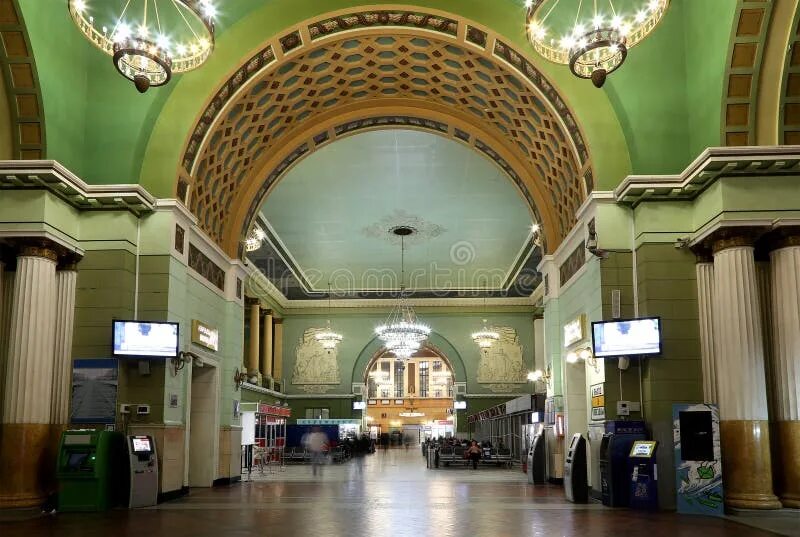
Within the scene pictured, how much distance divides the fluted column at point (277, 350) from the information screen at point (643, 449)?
20463 millimetres

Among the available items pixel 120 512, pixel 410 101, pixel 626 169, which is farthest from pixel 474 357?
pixel 120 512

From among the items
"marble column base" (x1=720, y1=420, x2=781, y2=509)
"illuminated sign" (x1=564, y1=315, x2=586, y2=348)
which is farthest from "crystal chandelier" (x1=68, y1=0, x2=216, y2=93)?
"marble column base" (x1=720, y1=420, x2=781, y2=509)

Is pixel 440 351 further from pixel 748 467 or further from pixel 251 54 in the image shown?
pixel 748 467

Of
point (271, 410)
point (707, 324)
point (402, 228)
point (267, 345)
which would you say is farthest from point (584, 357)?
point (267, 345)

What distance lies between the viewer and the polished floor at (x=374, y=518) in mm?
8430

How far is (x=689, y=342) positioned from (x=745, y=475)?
1979 millimetres

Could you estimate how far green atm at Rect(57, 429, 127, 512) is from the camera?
1034 centimetres

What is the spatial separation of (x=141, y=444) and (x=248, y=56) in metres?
6.27

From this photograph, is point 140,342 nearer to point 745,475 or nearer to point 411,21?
point 411,21

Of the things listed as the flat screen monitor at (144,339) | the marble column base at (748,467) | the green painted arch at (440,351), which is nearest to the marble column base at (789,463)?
the marble column base at (748,467)

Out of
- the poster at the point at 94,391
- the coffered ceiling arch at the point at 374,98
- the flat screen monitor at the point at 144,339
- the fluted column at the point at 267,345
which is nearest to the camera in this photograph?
the poster at the point at 94,391

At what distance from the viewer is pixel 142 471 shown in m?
11.0

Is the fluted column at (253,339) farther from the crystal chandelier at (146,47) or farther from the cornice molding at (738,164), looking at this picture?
the cornice molding at (738,164)

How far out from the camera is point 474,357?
30406mm
